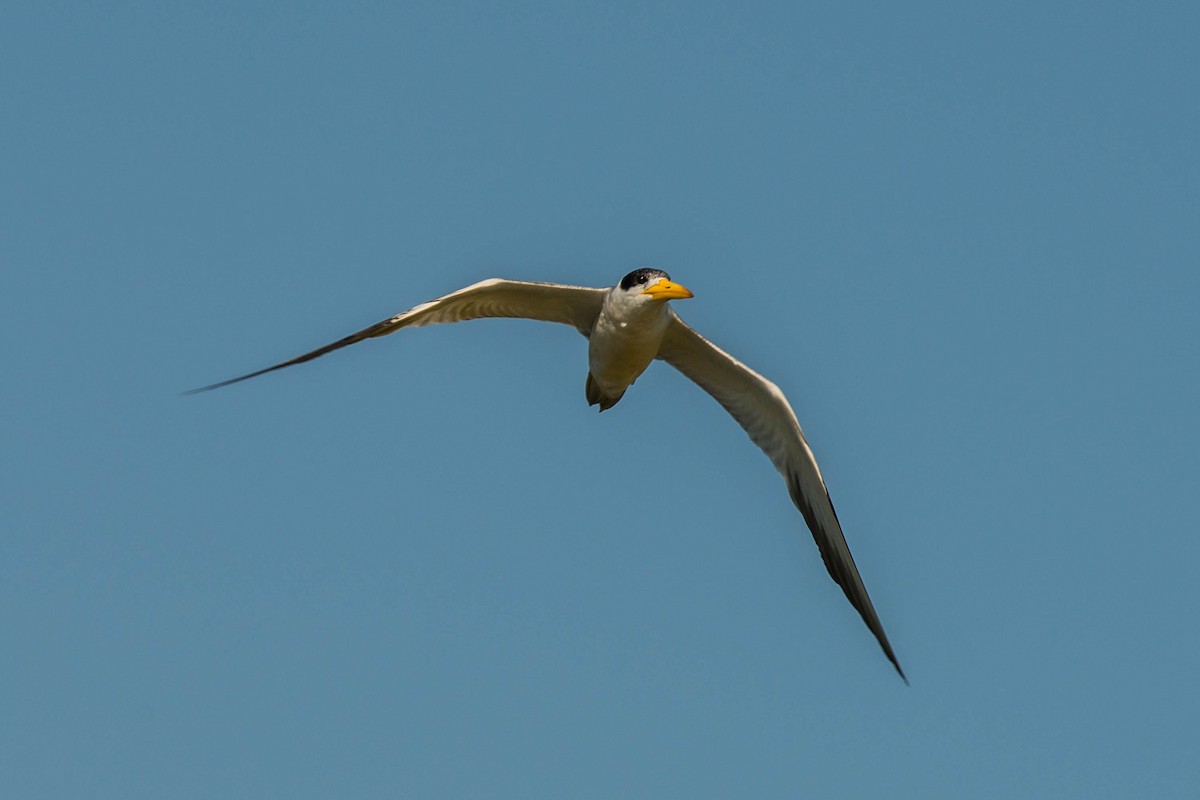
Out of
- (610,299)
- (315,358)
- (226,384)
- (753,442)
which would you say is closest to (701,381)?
A: (753,442)

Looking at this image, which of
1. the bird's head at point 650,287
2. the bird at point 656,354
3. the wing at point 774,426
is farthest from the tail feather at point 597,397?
the bird's head at point 650,287

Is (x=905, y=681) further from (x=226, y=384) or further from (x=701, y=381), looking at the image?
(x=226, y=384)

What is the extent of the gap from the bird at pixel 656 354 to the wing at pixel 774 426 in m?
0.01

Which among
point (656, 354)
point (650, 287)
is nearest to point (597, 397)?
point (656, 354)

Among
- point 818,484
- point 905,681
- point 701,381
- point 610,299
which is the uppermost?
point 610,299

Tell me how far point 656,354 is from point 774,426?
2.10 metres

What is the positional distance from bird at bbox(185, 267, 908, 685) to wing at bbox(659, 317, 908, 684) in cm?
1

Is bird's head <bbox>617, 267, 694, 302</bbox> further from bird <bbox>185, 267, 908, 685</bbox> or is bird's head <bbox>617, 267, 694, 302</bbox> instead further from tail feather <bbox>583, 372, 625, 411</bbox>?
tail feather <bbox>583, 372, 625, 411</bbox>

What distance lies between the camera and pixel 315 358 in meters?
17.3

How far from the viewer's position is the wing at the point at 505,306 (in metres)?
18.6

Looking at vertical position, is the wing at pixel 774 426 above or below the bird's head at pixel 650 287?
below

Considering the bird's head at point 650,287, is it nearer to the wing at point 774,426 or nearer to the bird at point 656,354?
the bird at point 656,354

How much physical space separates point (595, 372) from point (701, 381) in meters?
2.22

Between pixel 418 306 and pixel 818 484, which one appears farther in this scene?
pixel 818 484
